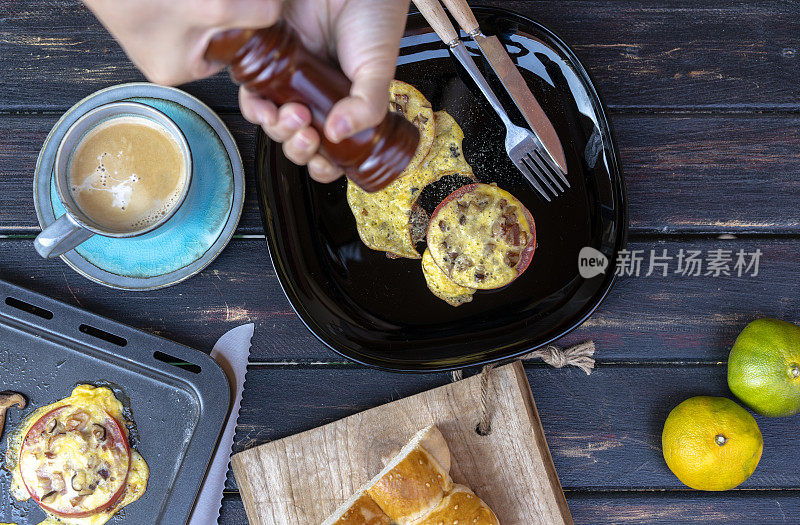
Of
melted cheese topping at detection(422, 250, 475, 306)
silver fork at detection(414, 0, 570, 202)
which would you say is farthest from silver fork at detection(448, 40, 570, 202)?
melted cheese topping at detection(422, 250, 475, 306)

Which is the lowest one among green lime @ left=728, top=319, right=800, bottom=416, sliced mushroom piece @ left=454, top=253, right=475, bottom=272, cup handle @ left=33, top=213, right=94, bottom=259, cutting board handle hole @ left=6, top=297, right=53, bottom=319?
cutting board handle hole @ left=6, top=297, right=53, bottom=319

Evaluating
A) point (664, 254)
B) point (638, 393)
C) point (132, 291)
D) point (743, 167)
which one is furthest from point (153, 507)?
point (743, 167)

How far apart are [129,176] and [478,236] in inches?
29.5

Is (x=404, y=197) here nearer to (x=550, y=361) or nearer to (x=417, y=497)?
(x=550, y=361)

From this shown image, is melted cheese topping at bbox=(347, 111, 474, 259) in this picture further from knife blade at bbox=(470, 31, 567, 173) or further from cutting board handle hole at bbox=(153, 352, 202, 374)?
cutting board handle hole at bbox=(153, 352, 202, 374)

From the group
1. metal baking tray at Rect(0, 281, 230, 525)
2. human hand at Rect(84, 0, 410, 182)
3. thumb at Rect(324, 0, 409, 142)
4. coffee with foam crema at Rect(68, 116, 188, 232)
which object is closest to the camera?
human hand at Rect(84, 0, 410, 182)

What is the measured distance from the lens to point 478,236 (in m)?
1.25

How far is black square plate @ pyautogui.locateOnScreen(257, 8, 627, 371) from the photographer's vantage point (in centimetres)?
129

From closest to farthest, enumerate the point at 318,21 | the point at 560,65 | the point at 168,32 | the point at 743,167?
1. the point at 168,32
2. the point at 318,21
3. the point at 560,65
4. the point at 743,167

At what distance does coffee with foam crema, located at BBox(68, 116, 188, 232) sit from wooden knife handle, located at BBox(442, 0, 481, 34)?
637mm

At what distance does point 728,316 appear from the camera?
1421 mm

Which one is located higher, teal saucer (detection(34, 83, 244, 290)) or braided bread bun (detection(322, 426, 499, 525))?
teal saucer (detection(34, 83, 244, 290))

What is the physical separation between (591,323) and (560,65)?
0.60 meters

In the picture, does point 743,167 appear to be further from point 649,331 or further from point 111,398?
point 111,398
